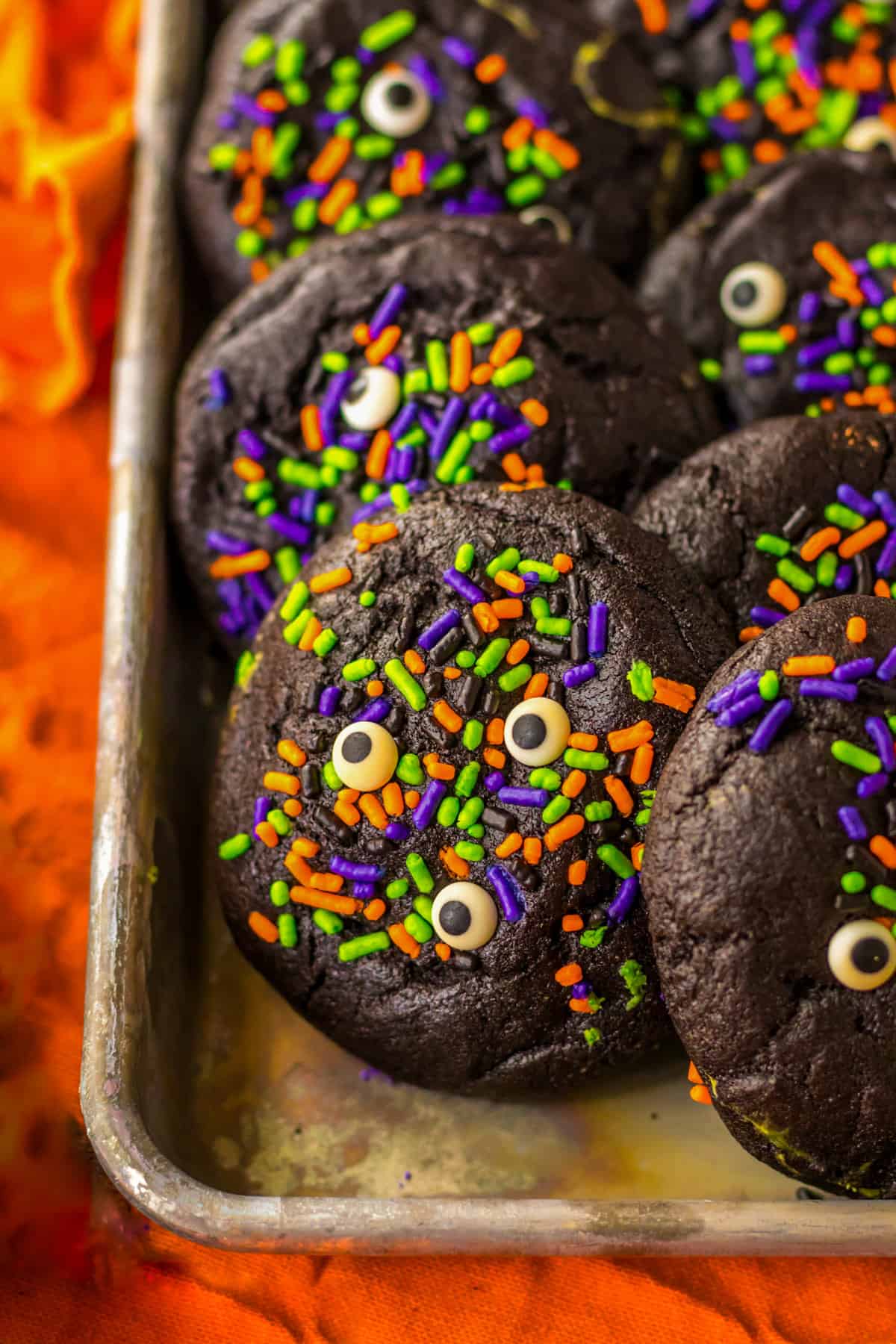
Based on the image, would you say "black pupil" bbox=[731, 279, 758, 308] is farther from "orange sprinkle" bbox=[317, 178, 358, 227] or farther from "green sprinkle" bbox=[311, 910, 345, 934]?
"green sprinkle" bbox=[311, 910, 345, 934]

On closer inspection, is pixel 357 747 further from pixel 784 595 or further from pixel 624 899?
pixel 784 595

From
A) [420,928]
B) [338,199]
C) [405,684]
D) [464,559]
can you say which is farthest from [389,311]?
[420,928]

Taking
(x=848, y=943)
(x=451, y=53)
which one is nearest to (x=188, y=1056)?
(x=848, y=943)

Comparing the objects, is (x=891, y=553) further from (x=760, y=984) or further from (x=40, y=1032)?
(x=40, y=1032)

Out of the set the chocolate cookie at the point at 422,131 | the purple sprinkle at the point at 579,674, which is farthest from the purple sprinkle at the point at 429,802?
the chocolate cookie at the point at 422,131

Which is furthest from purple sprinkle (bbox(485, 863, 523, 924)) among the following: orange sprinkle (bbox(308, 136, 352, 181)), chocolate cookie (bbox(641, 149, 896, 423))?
orange sprinkle (bbox(308, 136, 352, 181))
